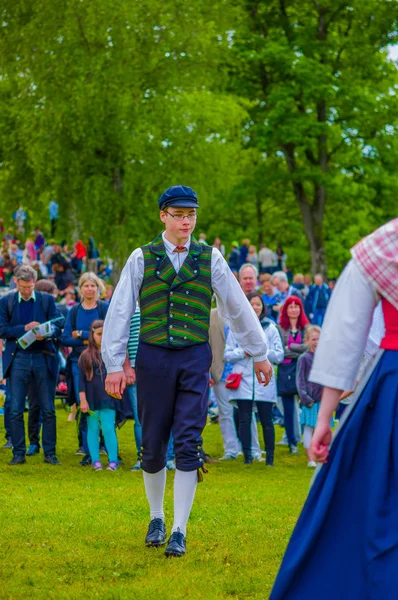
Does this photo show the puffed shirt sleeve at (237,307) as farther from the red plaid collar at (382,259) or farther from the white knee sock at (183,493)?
the red plaid collar at (382,259)

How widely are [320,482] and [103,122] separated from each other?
27.8 meters

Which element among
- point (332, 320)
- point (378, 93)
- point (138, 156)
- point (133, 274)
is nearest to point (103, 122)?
point (138, 156)

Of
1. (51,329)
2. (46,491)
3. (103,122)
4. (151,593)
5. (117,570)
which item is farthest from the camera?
(103,122)

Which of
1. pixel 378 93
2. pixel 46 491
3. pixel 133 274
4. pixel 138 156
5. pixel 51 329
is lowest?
pixel 46 491

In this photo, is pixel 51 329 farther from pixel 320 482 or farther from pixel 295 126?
pixel 295 126

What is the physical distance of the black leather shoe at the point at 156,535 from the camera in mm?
7344

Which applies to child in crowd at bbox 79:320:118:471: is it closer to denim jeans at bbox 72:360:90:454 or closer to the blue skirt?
denim jeans at bbox 72:360:90:454

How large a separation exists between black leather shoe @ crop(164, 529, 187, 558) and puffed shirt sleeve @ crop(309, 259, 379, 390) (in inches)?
107

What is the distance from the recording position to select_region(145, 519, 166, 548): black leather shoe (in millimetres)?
7344

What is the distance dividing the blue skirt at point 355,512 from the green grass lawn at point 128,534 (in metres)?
1.54

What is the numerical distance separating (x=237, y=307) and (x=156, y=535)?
5.07 feet

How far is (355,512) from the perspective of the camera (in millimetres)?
4520

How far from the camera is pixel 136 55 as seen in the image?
32156 mm

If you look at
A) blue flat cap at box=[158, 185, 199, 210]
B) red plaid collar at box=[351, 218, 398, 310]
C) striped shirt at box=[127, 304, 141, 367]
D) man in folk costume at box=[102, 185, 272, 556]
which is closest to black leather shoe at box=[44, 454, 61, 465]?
striped shirt at box=[127, 304, 141, 367]
